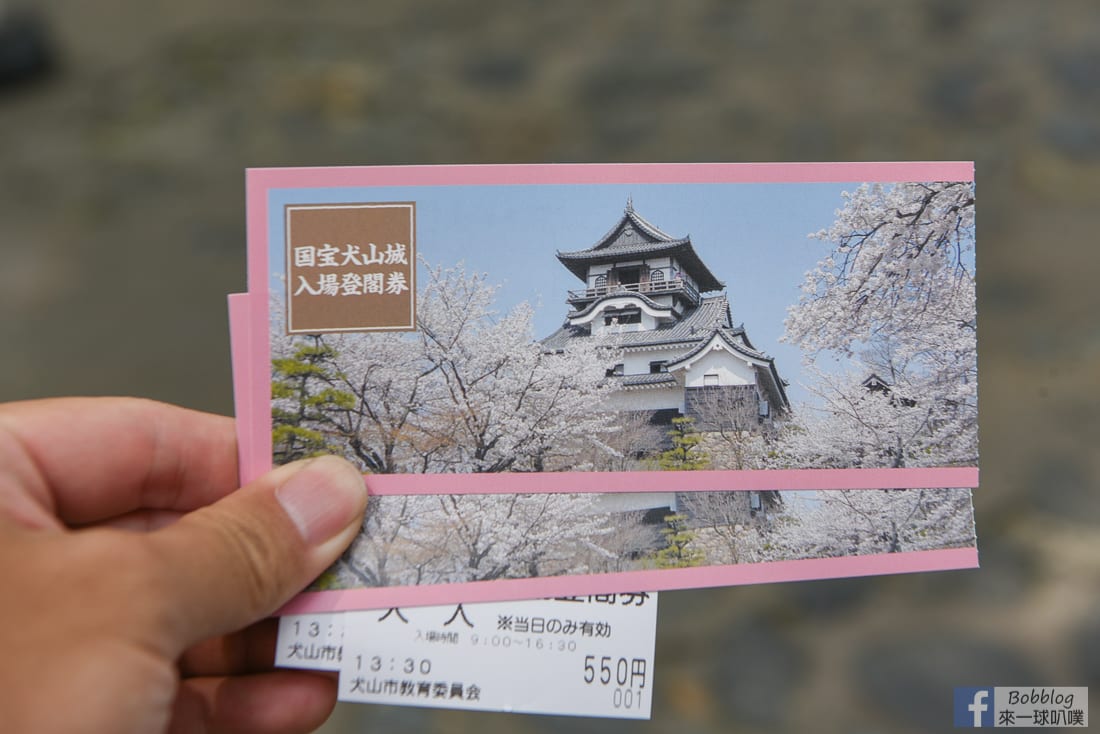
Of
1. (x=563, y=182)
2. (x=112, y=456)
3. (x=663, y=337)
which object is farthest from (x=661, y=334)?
(x=112, y=456)

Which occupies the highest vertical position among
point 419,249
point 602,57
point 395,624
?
point 602,57

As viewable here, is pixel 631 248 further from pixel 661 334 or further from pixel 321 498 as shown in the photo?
pixel 321 498

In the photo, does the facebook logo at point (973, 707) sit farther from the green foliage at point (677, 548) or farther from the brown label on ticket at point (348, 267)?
the brown label on ticket at point (348, 267)

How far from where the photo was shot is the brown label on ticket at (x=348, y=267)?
1.60ft

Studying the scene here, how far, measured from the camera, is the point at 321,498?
475mm

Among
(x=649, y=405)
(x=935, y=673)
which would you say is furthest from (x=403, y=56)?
(x=935, y=673)

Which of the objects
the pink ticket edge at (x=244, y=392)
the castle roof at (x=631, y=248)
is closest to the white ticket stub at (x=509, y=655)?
the pink ticket edge at (x=244, y=392)

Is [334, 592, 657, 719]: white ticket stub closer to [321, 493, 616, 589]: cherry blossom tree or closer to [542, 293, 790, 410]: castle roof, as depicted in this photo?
[321, 493, 616, 589]: cherry blossom tree

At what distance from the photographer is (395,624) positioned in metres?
0.49

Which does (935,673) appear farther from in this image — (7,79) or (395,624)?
(7,79)

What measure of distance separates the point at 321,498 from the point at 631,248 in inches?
9.9

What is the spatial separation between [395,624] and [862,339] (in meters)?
0.36

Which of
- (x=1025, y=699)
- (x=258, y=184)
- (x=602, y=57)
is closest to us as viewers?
(x=258, y=184)

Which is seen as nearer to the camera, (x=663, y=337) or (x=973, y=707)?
(x=663, y=337)
